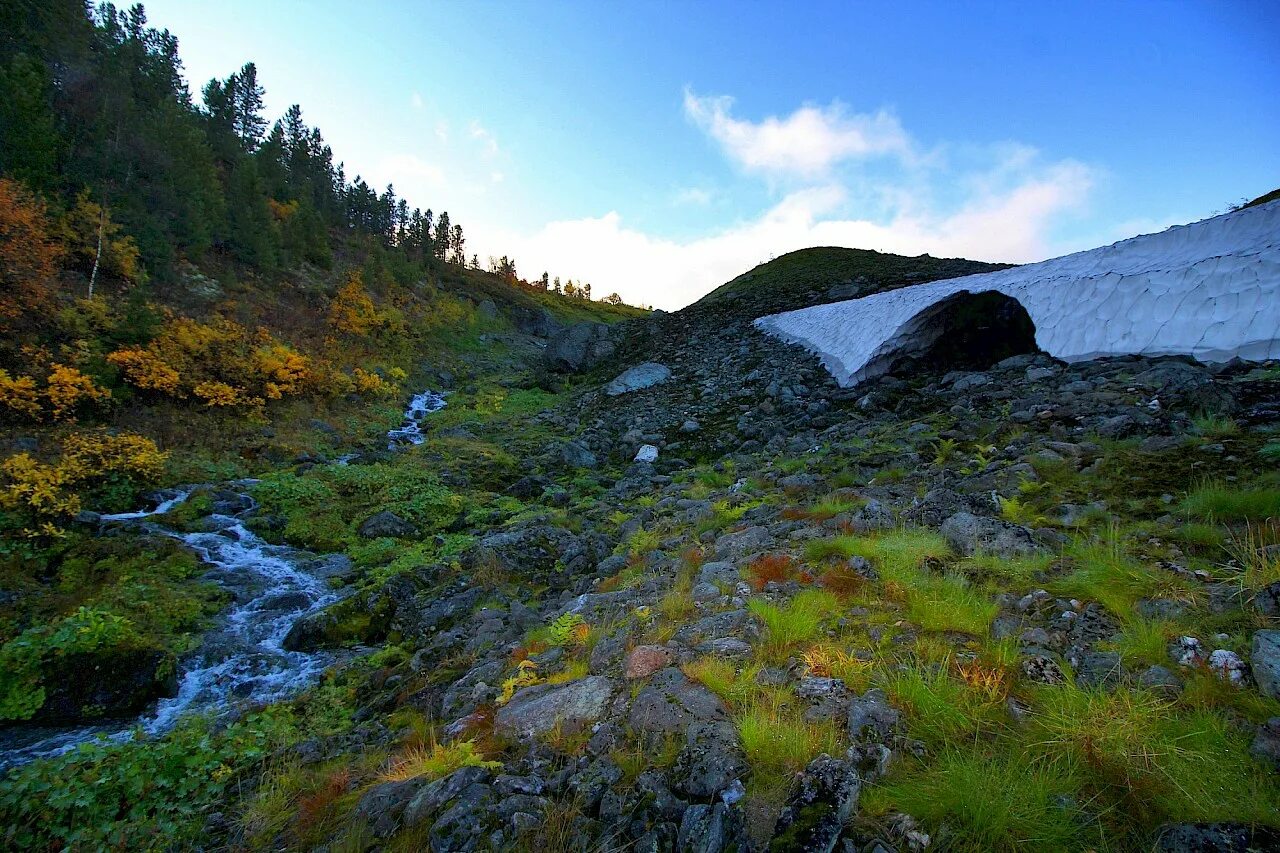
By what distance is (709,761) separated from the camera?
2557mm

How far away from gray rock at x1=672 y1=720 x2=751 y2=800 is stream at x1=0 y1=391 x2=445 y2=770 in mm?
5092

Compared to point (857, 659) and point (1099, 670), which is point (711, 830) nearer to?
point (857, 659)

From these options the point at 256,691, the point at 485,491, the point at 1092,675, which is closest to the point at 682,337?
the point at 485,491

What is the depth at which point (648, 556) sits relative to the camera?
6223 mm

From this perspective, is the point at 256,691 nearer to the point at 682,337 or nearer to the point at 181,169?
the point at 682,337

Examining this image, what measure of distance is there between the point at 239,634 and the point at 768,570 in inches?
271

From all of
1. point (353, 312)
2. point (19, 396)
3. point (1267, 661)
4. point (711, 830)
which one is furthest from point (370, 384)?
point (1267, 661)

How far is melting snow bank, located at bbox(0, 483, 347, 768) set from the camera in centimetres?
522

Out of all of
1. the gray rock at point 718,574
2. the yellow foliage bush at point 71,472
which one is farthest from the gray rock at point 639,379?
the gray rock at point 718,574

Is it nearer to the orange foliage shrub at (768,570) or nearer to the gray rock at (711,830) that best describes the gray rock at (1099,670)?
the gray rock at (711,830)

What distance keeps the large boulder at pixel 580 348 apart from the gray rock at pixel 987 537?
20.6 m

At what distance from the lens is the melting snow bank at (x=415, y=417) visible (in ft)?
56.9

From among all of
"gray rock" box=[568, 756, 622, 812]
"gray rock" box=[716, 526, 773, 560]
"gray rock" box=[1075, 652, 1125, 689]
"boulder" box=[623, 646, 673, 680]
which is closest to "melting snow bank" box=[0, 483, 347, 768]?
"boulder" box=[623, 646, 673, 680]

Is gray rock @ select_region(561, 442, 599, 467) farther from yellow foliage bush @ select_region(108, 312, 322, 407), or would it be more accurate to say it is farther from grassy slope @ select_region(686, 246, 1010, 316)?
grassy slope @ select_region(686, 246, 1010, 316)
